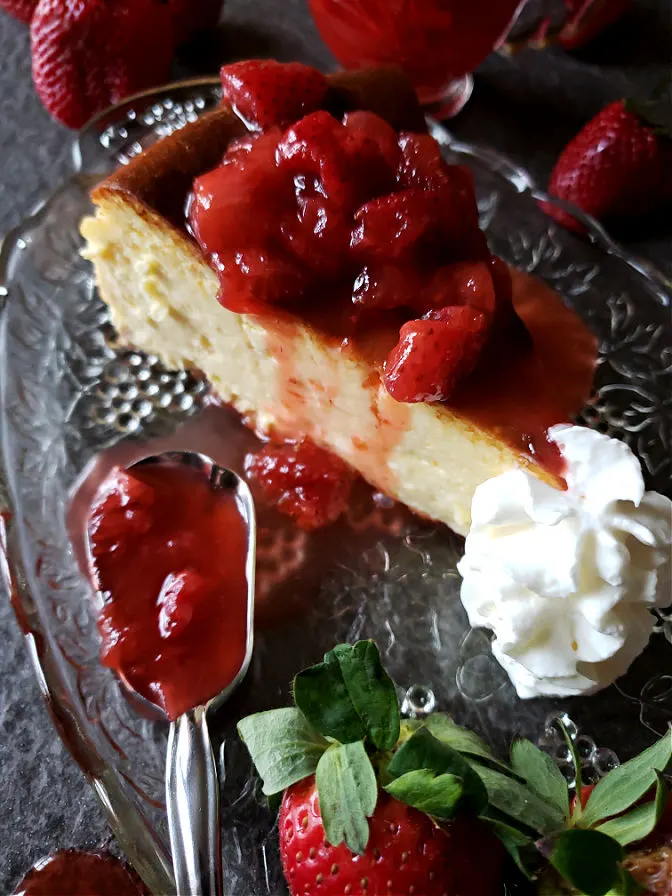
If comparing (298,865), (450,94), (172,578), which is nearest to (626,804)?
(298,865)

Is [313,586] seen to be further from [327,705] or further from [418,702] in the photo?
[327,705]

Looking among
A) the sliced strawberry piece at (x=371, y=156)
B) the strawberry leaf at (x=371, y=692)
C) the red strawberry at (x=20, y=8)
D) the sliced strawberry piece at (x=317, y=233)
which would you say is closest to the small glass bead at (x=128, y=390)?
the sliced strawberry piece at (x=317, y=233)

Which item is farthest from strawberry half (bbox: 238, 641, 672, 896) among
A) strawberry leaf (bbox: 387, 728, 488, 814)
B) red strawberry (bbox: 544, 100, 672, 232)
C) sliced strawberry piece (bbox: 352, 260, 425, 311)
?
red strawberry (bbox: 544, 100, 672, 232)

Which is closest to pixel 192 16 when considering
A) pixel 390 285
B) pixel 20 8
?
pixel 20 8

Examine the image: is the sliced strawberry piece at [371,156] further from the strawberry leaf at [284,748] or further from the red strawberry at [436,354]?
the strawberry leaf at [284,748]

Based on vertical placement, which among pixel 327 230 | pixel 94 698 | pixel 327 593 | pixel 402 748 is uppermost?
pixel 327 230

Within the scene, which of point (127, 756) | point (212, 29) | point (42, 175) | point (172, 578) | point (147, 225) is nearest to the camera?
point (127, 756)

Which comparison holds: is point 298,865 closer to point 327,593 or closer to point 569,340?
point 327,593

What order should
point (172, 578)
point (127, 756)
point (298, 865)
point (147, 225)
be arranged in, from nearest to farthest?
point (298, 865) → point (127, 756) → point (172, 578) → point (147, 225)

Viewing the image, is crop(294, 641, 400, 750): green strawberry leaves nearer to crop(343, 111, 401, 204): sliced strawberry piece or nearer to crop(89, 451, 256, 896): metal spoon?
crop(89, 451, 256, 896): metal spoon
